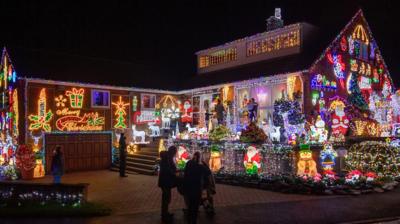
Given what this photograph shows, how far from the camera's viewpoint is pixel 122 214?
395 inches

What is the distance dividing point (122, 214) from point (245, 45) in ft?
52.9

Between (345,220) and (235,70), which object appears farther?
(235,70)

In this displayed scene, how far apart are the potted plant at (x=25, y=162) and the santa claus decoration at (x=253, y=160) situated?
1061 cm

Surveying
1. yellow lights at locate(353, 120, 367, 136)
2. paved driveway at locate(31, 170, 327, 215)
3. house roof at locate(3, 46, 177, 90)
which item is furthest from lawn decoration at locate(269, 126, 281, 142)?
house roof at locate(3, 46, 177, 90)

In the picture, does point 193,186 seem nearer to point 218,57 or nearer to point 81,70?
point 81,70

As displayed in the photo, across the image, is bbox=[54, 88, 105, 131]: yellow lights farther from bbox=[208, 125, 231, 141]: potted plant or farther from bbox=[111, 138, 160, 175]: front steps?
bbox=[208, 125, 231, 141]: potted plant

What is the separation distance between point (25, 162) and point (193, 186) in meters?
13.0

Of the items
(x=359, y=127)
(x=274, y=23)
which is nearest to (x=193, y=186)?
(x=359, y=127)

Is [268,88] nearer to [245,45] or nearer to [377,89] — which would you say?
[245,45]

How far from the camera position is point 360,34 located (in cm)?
A: 2250

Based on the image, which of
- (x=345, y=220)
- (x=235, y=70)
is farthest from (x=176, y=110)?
(x=345, y=220)

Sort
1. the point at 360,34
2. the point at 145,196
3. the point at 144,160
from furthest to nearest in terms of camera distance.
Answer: the point at 360,34
the point at 144,160
the point at 145,196

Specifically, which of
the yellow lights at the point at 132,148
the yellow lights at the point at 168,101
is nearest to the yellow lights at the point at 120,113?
the yellow lights at the point at 132,148

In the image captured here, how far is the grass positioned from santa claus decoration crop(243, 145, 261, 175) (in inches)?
269
